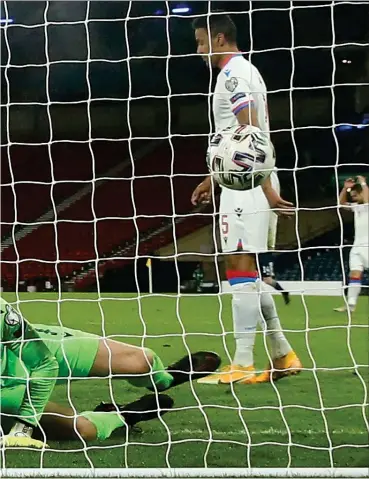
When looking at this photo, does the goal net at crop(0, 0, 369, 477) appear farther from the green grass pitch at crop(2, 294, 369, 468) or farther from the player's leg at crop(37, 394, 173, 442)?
the player's leg at crop(37, 394, 173, 442)

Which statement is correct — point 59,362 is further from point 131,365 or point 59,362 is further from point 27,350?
point 131,365

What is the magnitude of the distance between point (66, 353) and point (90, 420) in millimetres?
204

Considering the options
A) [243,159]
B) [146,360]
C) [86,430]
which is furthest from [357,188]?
[86,430]

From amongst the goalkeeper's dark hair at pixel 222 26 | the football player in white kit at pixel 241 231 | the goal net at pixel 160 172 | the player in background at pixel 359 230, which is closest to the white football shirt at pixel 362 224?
the player in background at pixel 359 230

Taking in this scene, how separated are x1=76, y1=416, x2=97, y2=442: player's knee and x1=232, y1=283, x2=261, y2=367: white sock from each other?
0.69m

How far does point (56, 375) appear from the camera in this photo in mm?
2092

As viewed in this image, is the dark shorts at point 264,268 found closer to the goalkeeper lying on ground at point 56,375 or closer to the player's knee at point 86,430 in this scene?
the goalkeeper lying on ground at point 56,375

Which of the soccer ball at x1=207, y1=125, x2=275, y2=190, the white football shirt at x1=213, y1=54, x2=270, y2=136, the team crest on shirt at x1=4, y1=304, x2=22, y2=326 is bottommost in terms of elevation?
the team crest on shirt at x1=4, y1=304, x2=22, y2=326

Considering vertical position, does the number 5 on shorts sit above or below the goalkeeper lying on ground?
above

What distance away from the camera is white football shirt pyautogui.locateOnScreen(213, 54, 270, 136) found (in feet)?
7.76

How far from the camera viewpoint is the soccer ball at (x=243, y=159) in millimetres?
2221

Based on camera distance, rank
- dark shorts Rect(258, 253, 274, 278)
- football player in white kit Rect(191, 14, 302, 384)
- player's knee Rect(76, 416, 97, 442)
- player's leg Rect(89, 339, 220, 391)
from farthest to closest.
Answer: dark shorts Rect(258, 253, 274, 278) → football player in white kit Rect(191, 14, 302, 384) → player's leg Rect(89, 339, 220, 391) → player's knee Rect(76, 416, 97, 442)

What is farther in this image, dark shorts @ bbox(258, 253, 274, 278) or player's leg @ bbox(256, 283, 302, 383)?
dark shorts @ bbox(258, 253, 274, 278)

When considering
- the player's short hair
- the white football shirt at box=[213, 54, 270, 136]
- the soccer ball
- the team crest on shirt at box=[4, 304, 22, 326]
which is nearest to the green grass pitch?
the team crest on shirt at box=[4, 304, 22, 326]
